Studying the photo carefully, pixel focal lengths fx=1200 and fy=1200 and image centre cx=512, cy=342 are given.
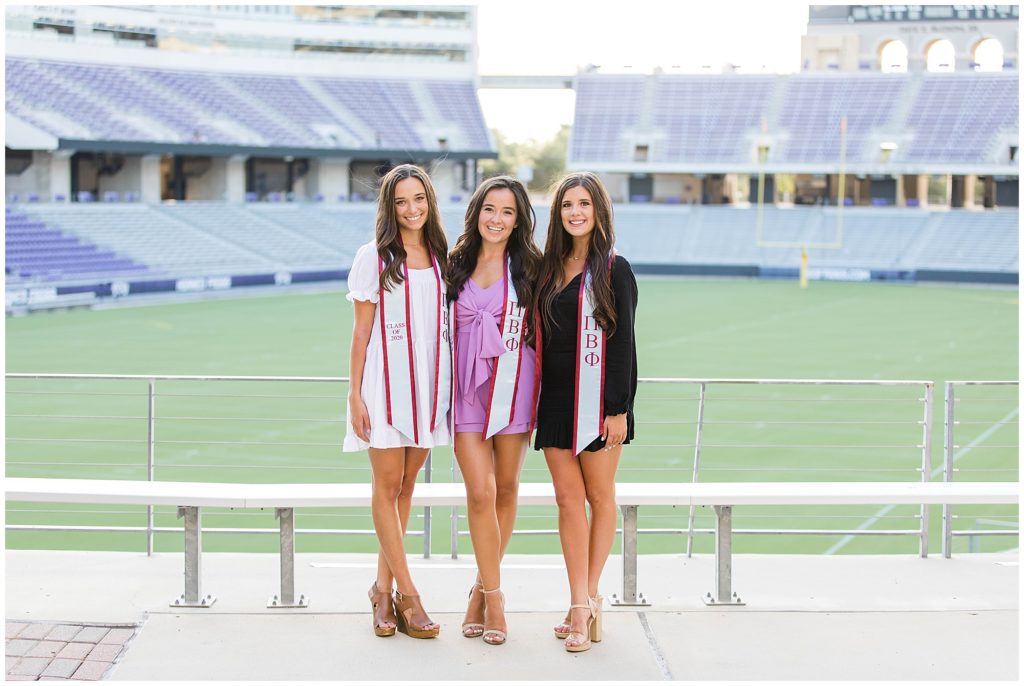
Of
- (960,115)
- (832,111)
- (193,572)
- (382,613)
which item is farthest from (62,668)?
(960,115)

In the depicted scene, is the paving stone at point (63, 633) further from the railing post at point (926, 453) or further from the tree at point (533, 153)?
the tree at point (533, 153)

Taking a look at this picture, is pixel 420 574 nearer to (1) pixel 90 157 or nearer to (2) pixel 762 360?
(2) pixel 762 360

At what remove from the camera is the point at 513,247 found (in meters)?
3.18

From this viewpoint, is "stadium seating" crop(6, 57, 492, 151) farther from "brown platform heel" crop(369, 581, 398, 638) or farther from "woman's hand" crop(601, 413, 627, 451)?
"woman's hand" crop(601, 413, 627, 451)

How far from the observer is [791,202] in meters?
36.7

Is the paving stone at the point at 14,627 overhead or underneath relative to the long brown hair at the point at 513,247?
underneath

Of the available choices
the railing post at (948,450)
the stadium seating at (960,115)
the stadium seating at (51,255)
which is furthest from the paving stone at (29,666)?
the stadium seating at (960,115)

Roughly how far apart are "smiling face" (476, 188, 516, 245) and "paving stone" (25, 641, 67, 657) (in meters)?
1.50

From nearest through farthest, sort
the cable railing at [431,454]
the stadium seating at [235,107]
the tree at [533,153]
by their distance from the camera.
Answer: the cable railing at [431,454], the stadium seating at [235,107], the tree at [533,153]

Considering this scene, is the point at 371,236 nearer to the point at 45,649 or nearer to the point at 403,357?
the point at 403,357

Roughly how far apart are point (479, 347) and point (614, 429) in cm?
41

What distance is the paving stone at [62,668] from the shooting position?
9.30ft

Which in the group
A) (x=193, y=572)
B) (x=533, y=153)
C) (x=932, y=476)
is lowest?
(x=932, y=476)

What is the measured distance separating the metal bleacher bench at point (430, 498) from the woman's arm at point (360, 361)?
367mm
